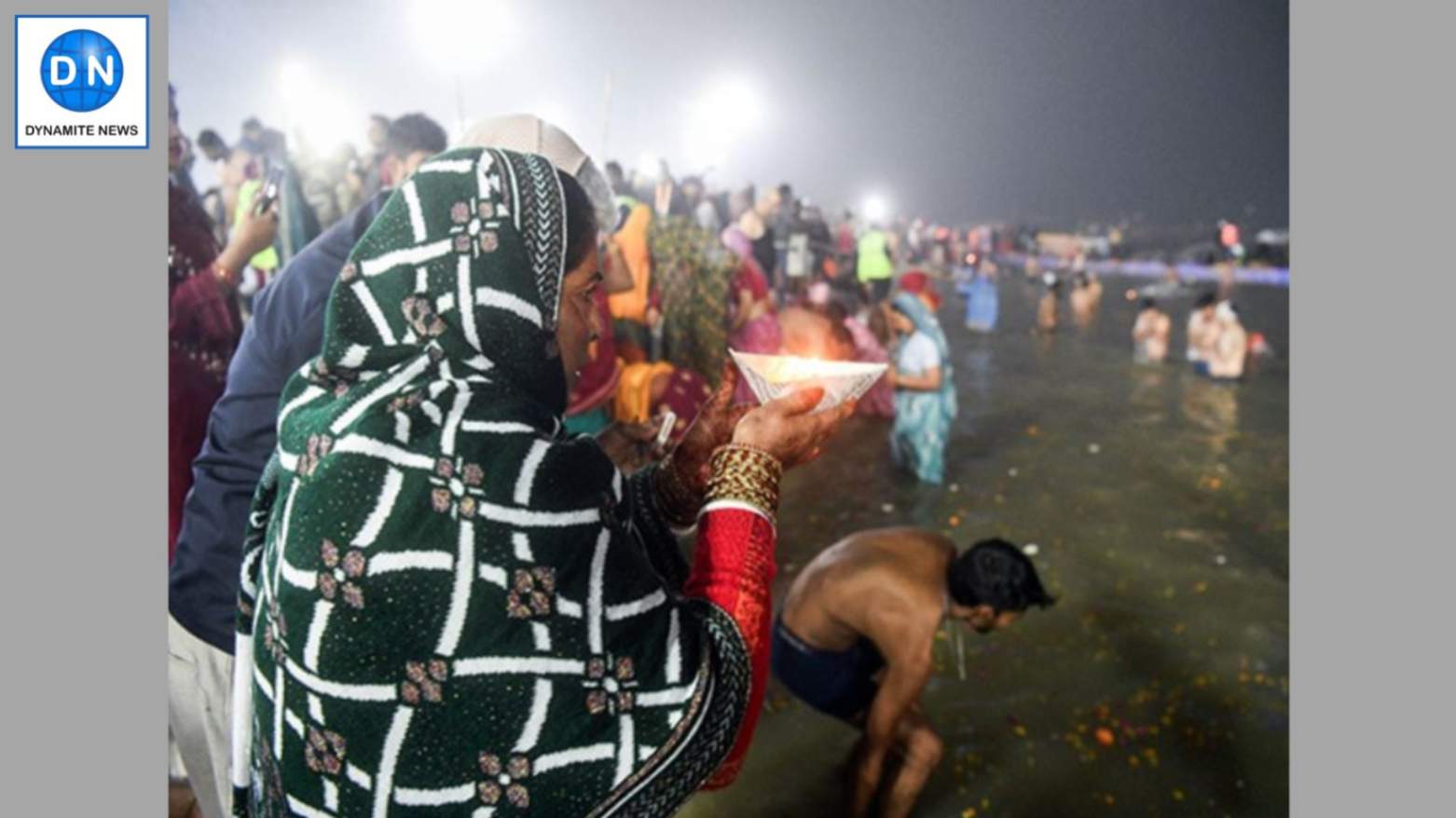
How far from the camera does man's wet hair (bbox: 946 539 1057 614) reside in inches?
99.4

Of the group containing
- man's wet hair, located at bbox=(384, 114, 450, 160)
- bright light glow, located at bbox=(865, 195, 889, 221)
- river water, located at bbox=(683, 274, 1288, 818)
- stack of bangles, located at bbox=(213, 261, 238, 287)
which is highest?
bright light glow, located at bbox=(865, 195, 889, 221)

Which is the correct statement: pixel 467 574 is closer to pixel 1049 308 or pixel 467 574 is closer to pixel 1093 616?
pixel 1093 616

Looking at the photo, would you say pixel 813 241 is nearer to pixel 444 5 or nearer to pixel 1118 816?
pixel 444 5

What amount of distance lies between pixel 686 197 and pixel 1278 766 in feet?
10.4

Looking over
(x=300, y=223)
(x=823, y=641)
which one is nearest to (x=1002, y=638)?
(x=823, y=641)

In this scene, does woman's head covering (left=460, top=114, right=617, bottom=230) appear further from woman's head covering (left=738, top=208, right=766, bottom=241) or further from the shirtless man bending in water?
woman's head covering (left=738, top=208, right=766, bottom=241)

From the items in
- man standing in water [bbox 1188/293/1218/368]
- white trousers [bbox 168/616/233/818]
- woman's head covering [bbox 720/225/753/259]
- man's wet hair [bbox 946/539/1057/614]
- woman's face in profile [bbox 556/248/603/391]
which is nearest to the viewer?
woman's face in profile [bbox 556/248/603/391]

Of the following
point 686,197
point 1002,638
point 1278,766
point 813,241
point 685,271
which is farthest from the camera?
point 813,241

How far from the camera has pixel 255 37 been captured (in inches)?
117

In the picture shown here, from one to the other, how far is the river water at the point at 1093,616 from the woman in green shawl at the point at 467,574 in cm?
163

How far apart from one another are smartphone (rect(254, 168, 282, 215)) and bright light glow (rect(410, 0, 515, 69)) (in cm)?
77

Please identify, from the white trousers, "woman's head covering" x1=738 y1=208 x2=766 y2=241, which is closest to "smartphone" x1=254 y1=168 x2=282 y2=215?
the white trousers

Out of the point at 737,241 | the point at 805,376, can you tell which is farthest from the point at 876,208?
the point at 805,376

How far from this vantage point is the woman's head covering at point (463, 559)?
97 centimetres
